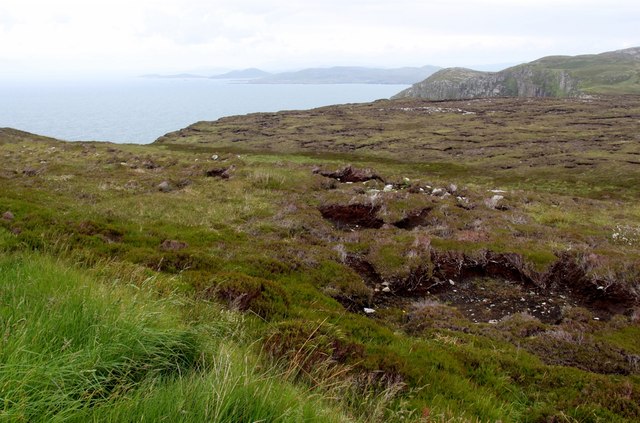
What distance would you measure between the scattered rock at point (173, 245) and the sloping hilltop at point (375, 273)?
12 centimetres

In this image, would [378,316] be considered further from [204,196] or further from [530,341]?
[204,196]

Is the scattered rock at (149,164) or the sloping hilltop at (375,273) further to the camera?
the scattered rock at (149,164)

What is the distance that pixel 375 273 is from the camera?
13.0 m

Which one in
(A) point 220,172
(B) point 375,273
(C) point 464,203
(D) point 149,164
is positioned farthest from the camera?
(D) point 149,164

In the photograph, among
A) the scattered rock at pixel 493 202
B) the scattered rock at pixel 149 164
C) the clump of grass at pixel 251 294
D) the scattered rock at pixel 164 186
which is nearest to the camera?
the clump of grass at pixel 251 294

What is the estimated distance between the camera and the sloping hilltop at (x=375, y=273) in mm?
6219

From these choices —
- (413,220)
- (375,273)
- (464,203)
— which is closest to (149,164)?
(413,220)

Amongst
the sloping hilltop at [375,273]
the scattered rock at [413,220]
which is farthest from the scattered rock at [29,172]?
the scattered rock at [413,220]

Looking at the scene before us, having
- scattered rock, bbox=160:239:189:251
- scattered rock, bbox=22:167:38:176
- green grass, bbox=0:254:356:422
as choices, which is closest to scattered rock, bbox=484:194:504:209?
scattered rock, bbox=160:239:189:251

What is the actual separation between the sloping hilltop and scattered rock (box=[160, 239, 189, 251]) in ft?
0.39

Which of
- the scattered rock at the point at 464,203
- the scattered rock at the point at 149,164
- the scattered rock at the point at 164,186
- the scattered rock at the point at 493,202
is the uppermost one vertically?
the scattered rock at the point at 149,164

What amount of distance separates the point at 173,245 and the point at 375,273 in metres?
6.05

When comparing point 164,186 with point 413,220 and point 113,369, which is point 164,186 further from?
point 113,369

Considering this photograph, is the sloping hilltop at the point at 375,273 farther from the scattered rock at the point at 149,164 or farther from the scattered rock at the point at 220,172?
the scattered rock at the point at 149,164
